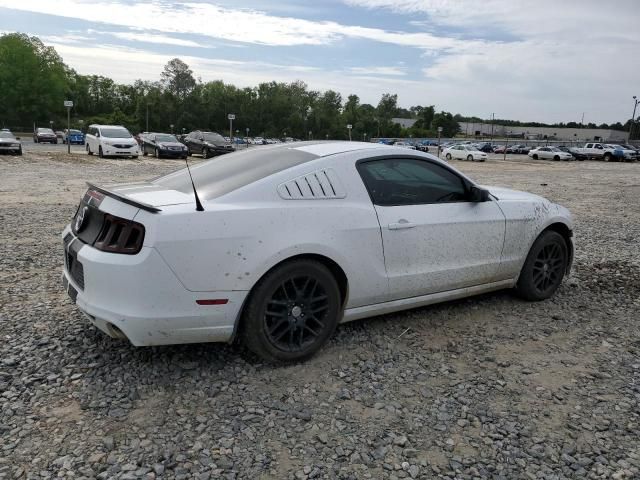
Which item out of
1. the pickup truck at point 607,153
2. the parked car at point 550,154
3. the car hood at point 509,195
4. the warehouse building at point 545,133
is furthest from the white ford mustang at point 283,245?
the warehouse building at point 545,133

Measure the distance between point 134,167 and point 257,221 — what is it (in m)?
20.1

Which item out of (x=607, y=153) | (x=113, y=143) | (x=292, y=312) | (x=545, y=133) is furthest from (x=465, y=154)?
(x=545, y=133)

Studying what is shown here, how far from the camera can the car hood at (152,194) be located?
332 centimetres

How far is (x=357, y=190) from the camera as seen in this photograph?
3848 millimetres

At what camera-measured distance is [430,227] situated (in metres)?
4.11

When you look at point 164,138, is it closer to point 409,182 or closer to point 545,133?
point 409,182

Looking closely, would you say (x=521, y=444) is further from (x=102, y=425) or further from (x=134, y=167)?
(x=134, y=167)

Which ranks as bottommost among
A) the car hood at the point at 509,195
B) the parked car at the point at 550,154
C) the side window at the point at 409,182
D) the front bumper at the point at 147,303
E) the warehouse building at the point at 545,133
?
the front bumper at the point at 147,303

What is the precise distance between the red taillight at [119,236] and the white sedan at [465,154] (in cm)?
4526

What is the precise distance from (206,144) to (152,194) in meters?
26.9

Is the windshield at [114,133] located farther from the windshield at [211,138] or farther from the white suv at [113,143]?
the windshield at [211,138]

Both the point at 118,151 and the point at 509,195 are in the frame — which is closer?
the point at 509,195

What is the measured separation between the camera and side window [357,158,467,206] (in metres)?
3.97

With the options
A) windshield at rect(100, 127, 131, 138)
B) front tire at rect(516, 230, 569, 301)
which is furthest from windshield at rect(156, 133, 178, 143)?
front tire at rect(516, 230, 569, 301)
